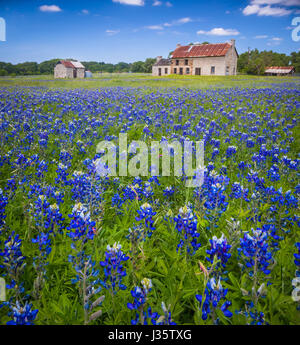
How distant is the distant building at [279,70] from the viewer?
67062mm

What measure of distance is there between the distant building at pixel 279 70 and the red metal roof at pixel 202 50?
27027mm

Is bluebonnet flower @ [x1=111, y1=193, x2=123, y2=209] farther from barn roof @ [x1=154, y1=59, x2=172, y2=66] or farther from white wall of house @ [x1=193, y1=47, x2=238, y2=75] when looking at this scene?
barn roof @ [x1=154, y1=59, x2=172, y2=66]

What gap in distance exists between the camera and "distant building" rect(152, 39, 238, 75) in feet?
149

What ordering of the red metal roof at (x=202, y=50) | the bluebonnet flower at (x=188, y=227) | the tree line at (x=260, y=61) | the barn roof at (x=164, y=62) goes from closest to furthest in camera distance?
the bluebonnet flower at (x=188, y=227), the red metal roof at (x=202, y=50), the barn roof at (x=164, y=62), the tree line at (x=260, y=61)

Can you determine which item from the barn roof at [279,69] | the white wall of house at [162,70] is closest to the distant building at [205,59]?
the white wall of house at [162,70]

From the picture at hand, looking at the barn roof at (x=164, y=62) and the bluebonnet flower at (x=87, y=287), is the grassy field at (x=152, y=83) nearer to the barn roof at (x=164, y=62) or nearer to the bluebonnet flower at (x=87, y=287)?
the bluebonnet flower at (x=87, y=287)

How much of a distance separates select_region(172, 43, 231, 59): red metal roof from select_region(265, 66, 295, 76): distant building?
88.7ft

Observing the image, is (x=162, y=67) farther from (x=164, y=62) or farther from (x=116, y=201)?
(x=116, y=201)

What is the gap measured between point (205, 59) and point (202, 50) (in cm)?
267

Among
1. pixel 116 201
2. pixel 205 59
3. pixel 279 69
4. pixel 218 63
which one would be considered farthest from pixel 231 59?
pixel 116 201

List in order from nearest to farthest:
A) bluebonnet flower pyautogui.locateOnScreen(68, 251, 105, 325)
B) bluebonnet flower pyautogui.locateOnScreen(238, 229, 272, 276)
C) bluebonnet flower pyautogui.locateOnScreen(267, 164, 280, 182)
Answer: bluebonnet flower pyautogui.locateOnScreen(68, 251, 105, 325)
bluebonnet flower pyautogui.locateOnScreen(238, 229, 272, 276)
bluebonnet flower pyautogui.locateOnScreen(267, 164, 280, 182)

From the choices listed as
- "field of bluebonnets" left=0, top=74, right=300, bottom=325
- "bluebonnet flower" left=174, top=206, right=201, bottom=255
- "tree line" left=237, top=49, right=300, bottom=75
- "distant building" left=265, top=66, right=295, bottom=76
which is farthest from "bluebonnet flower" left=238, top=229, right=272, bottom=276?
"distant building" left=265, top=66, right=295, bottom=76
